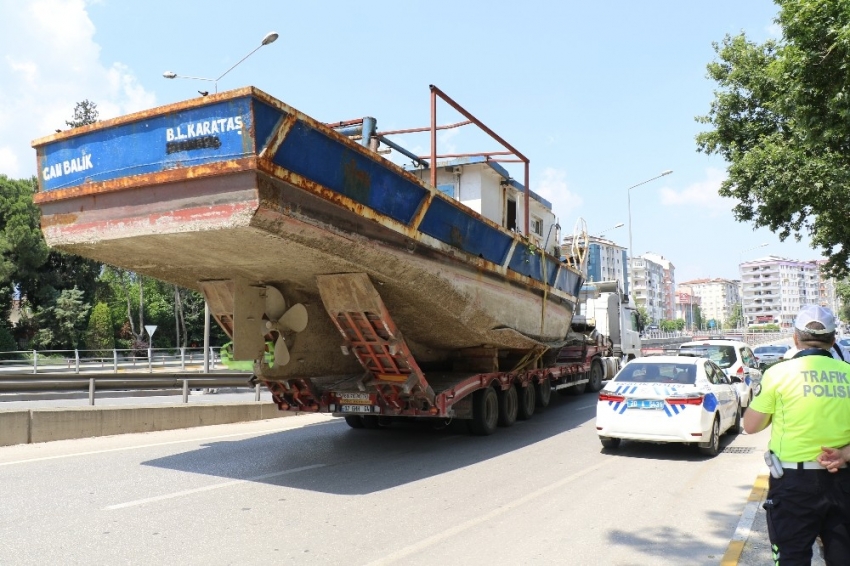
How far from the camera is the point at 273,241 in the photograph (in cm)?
659

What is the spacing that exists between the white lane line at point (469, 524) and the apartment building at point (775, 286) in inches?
7249

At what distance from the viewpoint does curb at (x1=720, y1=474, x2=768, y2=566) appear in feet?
15.7

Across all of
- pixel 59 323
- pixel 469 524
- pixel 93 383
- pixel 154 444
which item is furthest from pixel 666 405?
pixel 59 323

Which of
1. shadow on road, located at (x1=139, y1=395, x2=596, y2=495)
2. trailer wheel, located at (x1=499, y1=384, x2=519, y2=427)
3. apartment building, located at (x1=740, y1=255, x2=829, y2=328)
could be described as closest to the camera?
shadow on road, located at (x1=139, y1=395, x2=596, y2=495)

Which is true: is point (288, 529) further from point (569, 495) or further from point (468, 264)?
point (468, 264)

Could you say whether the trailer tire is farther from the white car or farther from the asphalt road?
the white car

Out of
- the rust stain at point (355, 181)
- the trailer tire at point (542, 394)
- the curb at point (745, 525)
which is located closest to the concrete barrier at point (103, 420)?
the trailer tire at point (542, 394)

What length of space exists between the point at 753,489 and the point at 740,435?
427cm

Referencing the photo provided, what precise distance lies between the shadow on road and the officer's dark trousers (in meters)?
4.44

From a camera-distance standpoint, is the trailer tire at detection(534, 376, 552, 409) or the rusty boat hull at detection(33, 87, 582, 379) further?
the trailer tire at detection(534, 376, 552, 409)

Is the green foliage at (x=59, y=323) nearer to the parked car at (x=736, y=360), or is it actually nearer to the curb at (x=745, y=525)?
the parked car at (x=736, y=360)

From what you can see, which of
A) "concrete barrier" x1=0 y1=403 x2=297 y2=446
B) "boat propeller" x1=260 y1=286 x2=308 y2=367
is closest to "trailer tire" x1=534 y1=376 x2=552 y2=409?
"concrete barrier" x1=0 y1=403 x2=297 y2=446

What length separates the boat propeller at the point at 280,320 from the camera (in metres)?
9.02

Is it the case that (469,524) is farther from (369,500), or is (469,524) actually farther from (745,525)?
(745,525)
